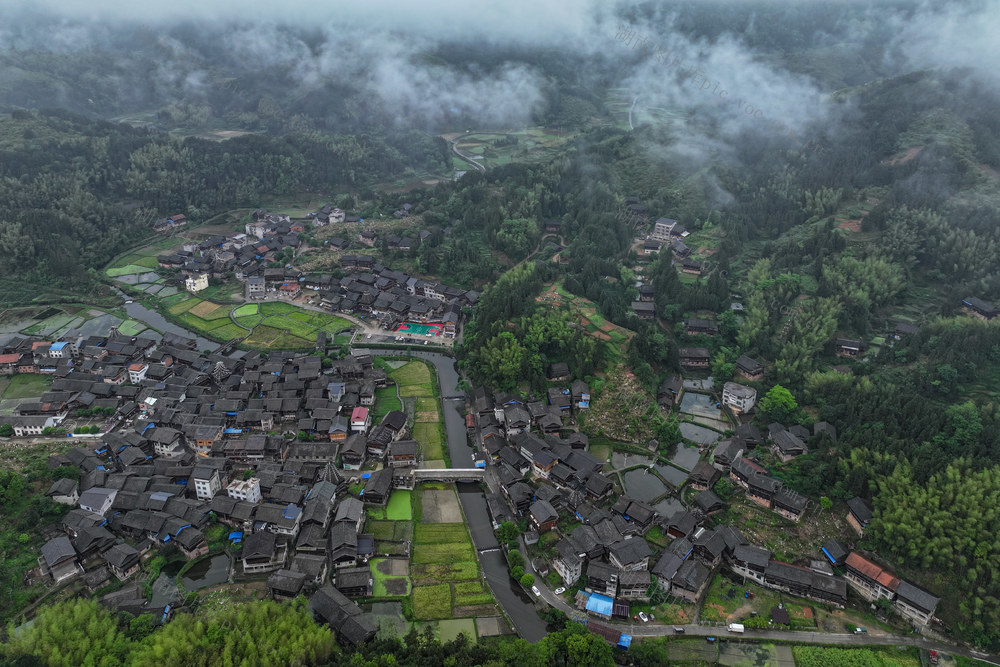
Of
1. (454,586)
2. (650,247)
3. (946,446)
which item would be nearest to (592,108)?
(650,247)

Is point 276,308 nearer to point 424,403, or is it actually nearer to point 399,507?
point 424,403

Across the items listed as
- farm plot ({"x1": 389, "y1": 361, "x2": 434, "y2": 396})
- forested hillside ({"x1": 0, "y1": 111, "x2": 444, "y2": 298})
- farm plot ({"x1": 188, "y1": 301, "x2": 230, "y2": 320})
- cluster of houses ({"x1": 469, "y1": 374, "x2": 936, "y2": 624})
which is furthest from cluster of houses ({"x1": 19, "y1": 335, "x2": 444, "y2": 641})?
forested hillside ({"x1": 0, "y1": 111, "x2": 444, "y2": 298})

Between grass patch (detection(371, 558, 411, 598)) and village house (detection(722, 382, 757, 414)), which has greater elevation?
village house (detection(722, 382, 757, 414))

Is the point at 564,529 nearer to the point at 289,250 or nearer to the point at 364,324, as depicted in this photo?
the point at 364,324

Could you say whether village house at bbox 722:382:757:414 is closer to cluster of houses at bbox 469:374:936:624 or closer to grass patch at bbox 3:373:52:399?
cluster of houses at bbox 469:374:936:624

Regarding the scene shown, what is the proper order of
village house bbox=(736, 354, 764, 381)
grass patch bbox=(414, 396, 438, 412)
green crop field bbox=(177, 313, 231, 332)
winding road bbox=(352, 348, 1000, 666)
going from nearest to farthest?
winding road bbox=(352, 348, 1000, 666) → grass patch bbox=(414, 396, 438, 412) → village house bbox=(736, 354, 764, 381) → green crop field bbox=(177, 313, 231, 332)

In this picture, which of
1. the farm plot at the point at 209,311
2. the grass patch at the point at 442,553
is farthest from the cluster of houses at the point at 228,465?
the farm plot at the point at 209,311

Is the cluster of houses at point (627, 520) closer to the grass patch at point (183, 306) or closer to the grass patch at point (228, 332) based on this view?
the grass patch at point (228, 332)
